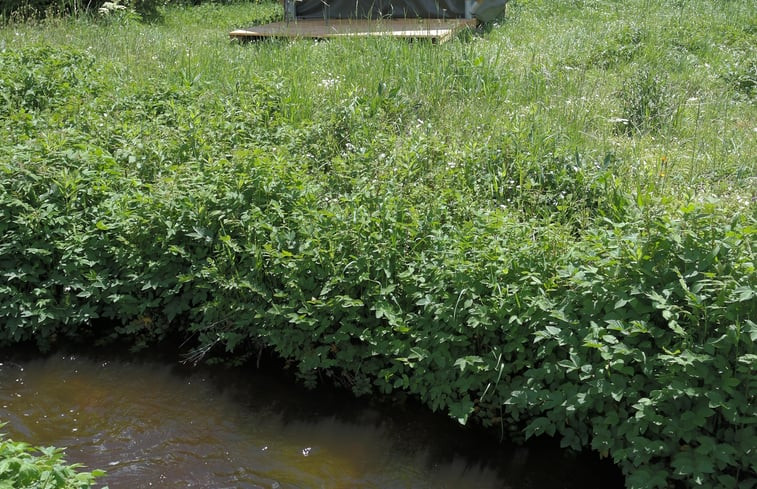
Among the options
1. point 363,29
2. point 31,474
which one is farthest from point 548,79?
point 31,474

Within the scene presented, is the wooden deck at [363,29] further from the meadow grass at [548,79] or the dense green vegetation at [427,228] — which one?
the dense green vegetation at [427,228]

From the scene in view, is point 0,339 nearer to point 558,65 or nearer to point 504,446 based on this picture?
point 504,446

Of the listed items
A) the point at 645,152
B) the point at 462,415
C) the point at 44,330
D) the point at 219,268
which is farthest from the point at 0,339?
the point at 645,152

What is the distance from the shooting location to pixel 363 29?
1098cm

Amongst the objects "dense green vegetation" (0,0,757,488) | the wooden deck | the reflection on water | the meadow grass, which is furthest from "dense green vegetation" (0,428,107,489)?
the wooden deck

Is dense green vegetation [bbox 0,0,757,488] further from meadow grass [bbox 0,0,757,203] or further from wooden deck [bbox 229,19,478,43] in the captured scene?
wooden deck [bbox 229,19,478,43]

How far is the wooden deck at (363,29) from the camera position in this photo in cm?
1016

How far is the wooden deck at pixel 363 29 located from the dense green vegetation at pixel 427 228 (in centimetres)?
133

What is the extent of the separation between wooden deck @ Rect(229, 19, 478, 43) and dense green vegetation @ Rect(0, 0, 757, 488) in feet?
4.36

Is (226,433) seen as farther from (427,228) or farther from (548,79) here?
(548,79)

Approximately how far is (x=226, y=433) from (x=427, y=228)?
1.82 m

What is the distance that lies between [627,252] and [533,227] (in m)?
0.95

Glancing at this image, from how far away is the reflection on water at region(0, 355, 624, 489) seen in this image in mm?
4520

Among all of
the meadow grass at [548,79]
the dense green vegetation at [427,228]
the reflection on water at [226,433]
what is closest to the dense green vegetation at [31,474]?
the reflection on water at [226,433]
